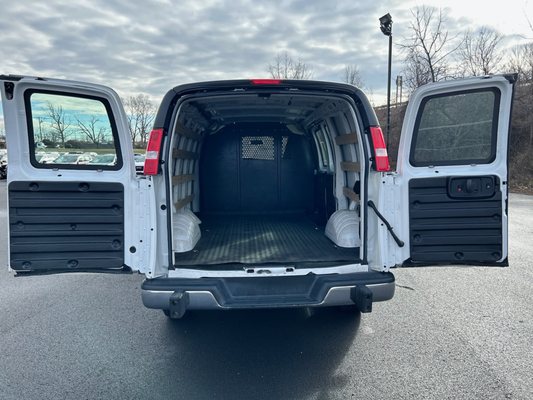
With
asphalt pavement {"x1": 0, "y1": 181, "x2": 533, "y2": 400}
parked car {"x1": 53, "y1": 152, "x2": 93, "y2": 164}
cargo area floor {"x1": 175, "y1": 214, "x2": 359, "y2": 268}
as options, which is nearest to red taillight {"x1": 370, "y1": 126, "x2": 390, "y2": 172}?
cargo area floor {"x1": 175, "y1": 214, "x2": 359, "y2": 268}

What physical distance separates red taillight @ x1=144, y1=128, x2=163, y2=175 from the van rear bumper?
86cm

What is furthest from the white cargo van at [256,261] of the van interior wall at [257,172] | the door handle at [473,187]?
the van interior wall at [257,172]

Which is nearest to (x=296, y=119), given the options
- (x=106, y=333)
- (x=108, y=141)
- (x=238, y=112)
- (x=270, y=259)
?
(x=238, y=112)

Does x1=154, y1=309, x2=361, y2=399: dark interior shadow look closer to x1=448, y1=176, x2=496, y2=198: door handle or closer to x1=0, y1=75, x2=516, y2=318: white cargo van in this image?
x1=0, y1=75, x2=516, y2=318: white cargo van

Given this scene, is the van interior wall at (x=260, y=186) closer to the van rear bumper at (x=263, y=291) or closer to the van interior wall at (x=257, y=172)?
the van interior wall at (x=257, y=172)

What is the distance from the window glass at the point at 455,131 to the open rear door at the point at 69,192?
2.26 meters

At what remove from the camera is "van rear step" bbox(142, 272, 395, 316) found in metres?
3.03

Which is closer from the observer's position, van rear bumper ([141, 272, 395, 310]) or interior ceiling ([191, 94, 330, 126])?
van rear bumper ([141, 272, 395, 310])

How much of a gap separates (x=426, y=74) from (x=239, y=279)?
2290 cm

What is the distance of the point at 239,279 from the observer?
10.6 feet

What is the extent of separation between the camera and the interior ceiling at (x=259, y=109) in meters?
4.30

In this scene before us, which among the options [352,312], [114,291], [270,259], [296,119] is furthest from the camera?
[296,119]

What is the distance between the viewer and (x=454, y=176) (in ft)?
10.4

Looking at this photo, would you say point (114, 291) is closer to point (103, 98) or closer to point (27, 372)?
point (27, 372)
